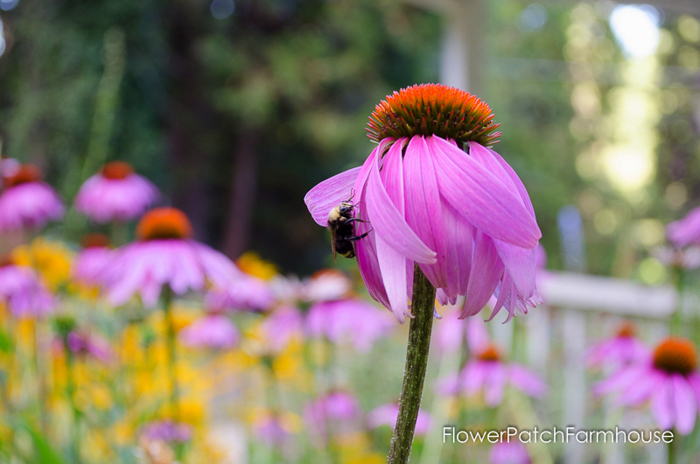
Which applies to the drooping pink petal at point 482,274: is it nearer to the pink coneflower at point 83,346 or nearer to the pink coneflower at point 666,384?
the pink coneflower at point 666,384

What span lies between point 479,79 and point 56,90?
346cm

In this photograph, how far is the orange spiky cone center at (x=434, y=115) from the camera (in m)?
0.26

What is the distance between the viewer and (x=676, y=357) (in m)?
0.59

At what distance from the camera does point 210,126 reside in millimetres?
6484

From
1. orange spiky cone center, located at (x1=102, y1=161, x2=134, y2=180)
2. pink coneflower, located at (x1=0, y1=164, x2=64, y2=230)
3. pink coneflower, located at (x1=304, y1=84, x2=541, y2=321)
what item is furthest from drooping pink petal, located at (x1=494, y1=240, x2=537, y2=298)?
orange spiky cone center, located at (x1=102, y1=161, x2=134, y2=180)

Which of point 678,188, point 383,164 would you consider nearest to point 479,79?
point 383,164

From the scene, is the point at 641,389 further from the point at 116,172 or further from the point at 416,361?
the point at 116,172

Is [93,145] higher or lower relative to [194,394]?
higher

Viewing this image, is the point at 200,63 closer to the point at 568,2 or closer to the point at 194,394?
the point at 568,2

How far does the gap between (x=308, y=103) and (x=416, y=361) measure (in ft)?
20.8

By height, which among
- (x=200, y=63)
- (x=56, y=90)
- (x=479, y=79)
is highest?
(x=200, y=63)

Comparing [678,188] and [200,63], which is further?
[678,188]

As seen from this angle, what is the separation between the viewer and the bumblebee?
0.27 m

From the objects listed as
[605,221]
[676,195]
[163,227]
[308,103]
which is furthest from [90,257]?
[605,221]
